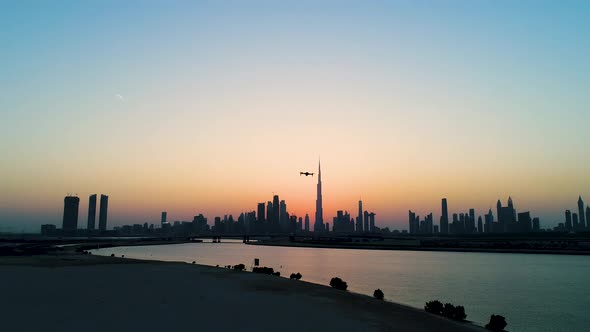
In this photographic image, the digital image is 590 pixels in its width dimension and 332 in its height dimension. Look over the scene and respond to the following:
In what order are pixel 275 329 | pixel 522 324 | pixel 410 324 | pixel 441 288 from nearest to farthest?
pixel 275 329 < pixel 410 324 < pixel 522 324 < pixel 441 288

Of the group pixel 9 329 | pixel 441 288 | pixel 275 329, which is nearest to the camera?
pixel 9 329

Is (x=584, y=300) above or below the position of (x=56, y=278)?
below

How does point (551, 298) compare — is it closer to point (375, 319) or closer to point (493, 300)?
point (493, 300)

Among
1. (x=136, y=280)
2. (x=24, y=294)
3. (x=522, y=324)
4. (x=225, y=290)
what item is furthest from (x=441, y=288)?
(x=24, y=294)

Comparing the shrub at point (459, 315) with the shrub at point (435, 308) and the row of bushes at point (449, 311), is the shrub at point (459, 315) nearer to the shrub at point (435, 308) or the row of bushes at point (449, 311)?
the row of bushes at point (449, 311)

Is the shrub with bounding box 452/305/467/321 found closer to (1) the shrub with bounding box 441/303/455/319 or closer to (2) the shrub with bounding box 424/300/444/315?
(1) the shrub with bounding box 441/303/455/319

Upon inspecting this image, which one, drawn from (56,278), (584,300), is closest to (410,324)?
(56,278)

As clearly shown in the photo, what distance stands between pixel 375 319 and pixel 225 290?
12.5m

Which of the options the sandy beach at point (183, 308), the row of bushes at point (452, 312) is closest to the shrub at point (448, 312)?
the row of bushes at point (452, 312)

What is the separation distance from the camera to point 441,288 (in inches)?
1940

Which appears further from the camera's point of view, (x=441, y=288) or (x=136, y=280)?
(x=441, y=288)

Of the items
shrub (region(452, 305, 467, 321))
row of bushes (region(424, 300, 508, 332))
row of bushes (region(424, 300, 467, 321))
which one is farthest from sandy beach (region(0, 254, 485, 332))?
row of bushes (region(424, 300, 467, 321))

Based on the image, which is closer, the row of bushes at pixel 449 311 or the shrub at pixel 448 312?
the row of bushes at pixel 449 311

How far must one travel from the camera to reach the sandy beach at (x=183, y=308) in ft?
60.8
